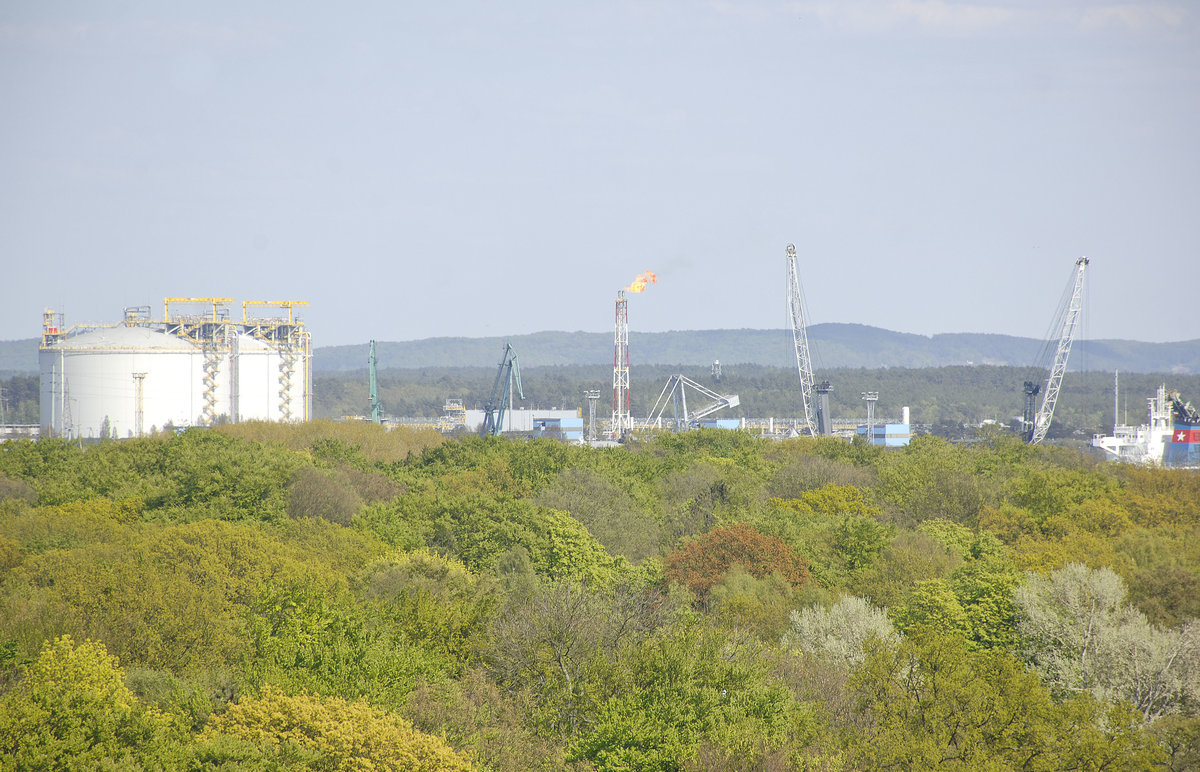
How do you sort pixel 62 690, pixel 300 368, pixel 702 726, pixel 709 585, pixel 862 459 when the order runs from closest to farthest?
pixel 62 690 < pixel 702 726 < pixel 709 585 < pixel 862 459 < pixel 300 368

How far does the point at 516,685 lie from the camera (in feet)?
83.8

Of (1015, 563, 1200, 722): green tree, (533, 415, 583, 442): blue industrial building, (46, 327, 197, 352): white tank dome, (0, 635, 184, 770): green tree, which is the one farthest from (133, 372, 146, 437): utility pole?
(0, 635, 184, 770): green tree

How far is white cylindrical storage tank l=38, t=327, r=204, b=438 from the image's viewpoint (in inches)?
4250

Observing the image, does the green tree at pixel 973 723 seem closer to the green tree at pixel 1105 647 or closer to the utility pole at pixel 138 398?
the green tree at pixel 1105 647

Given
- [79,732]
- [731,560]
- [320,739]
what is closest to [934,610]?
[731,560]

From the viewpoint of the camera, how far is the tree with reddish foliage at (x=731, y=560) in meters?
→ 42.1

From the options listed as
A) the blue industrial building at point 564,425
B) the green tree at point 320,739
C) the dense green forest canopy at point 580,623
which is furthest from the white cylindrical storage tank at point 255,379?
the green tree at point 320,739

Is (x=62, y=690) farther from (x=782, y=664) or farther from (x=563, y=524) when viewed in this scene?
(x=563, y=524)

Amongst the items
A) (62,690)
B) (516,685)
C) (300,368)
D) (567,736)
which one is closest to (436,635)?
(516,685)

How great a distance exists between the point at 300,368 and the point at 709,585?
278 feet

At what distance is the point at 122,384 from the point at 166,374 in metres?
3.76

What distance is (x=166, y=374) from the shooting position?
110 meters

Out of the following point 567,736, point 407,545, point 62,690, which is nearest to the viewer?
point 62,690

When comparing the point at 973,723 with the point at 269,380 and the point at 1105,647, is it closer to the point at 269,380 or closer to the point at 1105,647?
the point at 1105,647
